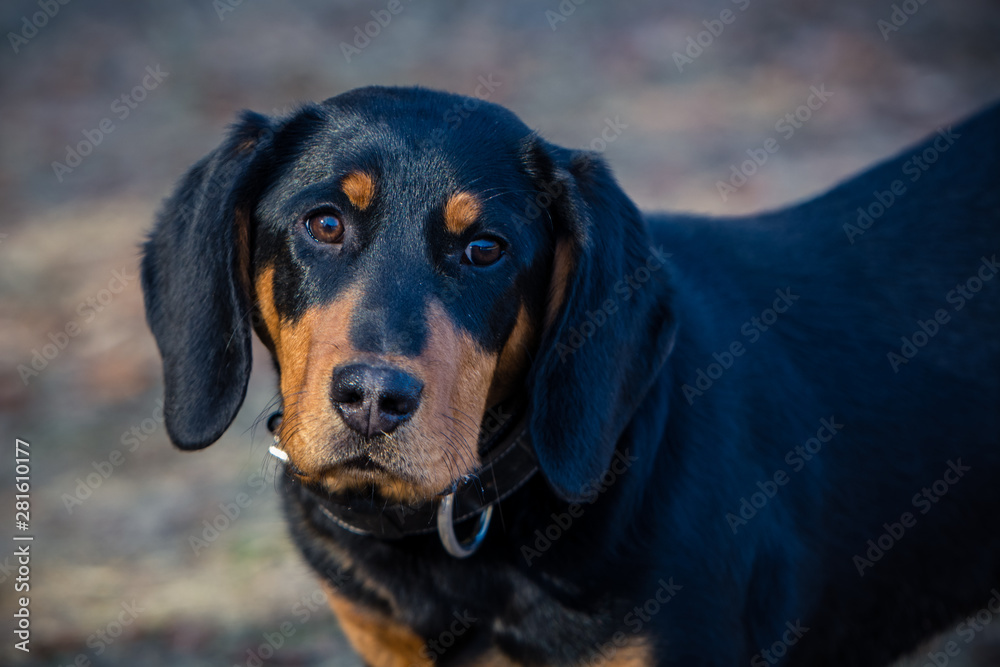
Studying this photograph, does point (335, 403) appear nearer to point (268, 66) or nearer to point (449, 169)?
point (449, 169)

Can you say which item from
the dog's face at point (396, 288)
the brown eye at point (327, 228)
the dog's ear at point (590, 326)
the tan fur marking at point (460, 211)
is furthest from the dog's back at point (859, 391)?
the brown eye at point (327, 228)

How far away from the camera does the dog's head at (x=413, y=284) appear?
8.21 ft

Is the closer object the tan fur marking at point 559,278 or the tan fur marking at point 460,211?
the tan fur marking at point 460,211

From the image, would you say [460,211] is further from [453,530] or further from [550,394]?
[453,530]

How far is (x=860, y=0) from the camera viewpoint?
1127 cm

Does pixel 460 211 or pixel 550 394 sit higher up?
pixel 460 211

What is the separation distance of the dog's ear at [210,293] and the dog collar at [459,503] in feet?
0.72

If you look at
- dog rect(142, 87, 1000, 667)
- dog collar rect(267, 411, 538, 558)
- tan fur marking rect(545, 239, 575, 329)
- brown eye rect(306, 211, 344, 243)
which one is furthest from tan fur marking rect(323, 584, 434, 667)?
brown eye rect(306, 211, 344, 243)

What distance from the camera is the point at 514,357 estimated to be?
2.88 m

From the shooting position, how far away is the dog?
8.63 feet

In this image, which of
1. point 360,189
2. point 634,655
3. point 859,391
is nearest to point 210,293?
point 360,189

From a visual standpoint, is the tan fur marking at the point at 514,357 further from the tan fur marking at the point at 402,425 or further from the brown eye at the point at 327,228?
the brown eye at the point at 327,228

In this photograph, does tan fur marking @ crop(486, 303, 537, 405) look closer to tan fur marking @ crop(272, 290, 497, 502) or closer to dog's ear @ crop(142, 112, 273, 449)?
tan fur marking @ crop(272, 290, 497, 502)

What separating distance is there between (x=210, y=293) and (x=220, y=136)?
6.57m
